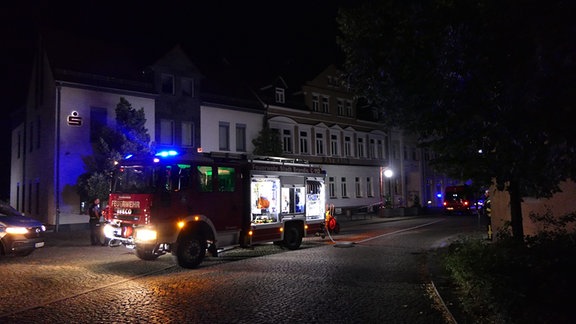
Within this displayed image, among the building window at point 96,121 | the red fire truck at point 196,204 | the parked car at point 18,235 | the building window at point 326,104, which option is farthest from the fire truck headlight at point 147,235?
the building window at point 326,104

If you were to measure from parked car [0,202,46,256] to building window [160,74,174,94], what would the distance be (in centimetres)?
1518

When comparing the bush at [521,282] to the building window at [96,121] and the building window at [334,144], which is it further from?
the building window at [334,144]

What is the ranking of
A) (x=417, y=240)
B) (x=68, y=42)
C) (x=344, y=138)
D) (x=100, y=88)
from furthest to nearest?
(x=344, y=138) → (x=68, y=42) → (x=100, y=88) → (x=417, y=240)

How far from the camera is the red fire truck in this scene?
11117 mm

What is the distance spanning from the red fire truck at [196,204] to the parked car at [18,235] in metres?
2.96

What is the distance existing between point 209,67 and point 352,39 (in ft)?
90.9

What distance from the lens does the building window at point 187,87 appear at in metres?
28.7

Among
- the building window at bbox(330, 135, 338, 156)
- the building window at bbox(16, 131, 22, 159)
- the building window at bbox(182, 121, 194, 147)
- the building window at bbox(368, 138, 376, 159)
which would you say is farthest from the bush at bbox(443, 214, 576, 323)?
the building window at bbox(368, 138, 376, 159)

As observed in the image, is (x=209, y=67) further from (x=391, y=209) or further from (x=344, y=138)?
(x=391, y=209)

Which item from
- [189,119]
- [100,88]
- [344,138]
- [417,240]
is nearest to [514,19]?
[417,240]

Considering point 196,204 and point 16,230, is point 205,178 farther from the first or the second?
point 16,230

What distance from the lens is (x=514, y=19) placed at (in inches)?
249

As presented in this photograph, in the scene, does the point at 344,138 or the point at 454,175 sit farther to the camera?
the point at 344,138

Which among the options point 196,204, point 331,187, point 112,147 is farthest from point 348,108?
point 196,204
